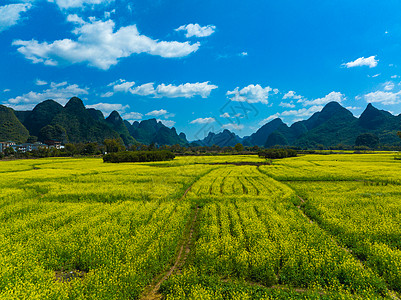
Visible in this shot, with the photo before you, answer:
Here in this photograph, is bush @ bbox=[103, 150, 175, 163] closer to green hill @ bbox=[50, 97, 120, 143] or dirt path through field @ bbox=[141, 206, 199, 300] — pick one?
dirt path through field @ bbox=[141, 206, 199, 300]

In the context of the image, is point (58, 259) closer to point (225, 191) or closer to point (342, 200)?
point (225, 191)

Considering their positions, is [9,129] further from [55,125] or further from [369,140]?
[369,140]

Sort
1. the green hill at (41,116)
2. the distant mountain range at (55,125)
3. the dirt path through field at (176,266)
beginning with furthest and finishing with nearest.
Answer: the green hill at (41,116)
the distant mountain range at (55,125)
the dirt path through field at (176,266)

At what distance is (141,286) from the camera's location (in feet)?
22.9

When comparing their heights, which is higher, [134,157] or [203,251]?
[134,157]

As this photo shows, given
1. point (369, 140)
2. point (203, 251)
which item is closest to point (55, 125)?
point (203, 251)

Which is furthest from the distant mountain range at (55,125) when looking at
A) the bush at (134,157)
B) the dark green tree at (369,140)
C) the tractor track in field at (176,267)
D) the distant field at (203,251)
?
the dark green tree at (369,140)

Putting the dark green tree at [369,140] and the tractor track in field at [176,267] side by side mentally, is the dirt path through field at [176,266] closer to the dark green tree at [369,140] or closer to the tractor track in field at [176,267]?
the tractor track in field at [176,267]

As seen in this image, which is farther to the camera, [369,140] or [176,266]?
[369,140]

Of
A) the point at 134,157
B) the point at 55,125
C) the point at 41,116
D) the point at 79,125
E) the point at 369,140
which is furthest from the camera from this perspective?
the point at 41,116

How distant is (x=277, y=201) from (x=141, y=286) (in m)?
13.3

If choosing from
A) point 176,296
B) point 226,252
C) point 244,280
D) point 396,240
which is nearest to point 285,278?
point 244,280

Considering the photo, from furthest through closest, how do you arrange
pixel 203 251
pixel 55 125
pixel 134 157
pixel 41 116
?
pixel 41 116 → pixel 55 125 → pixel 134 157 → pixel 203 251

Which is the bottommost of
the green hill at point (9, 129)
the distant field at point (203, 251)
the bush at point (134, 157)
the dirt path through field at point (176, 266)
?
the dirt path through field at point (176, 266)
